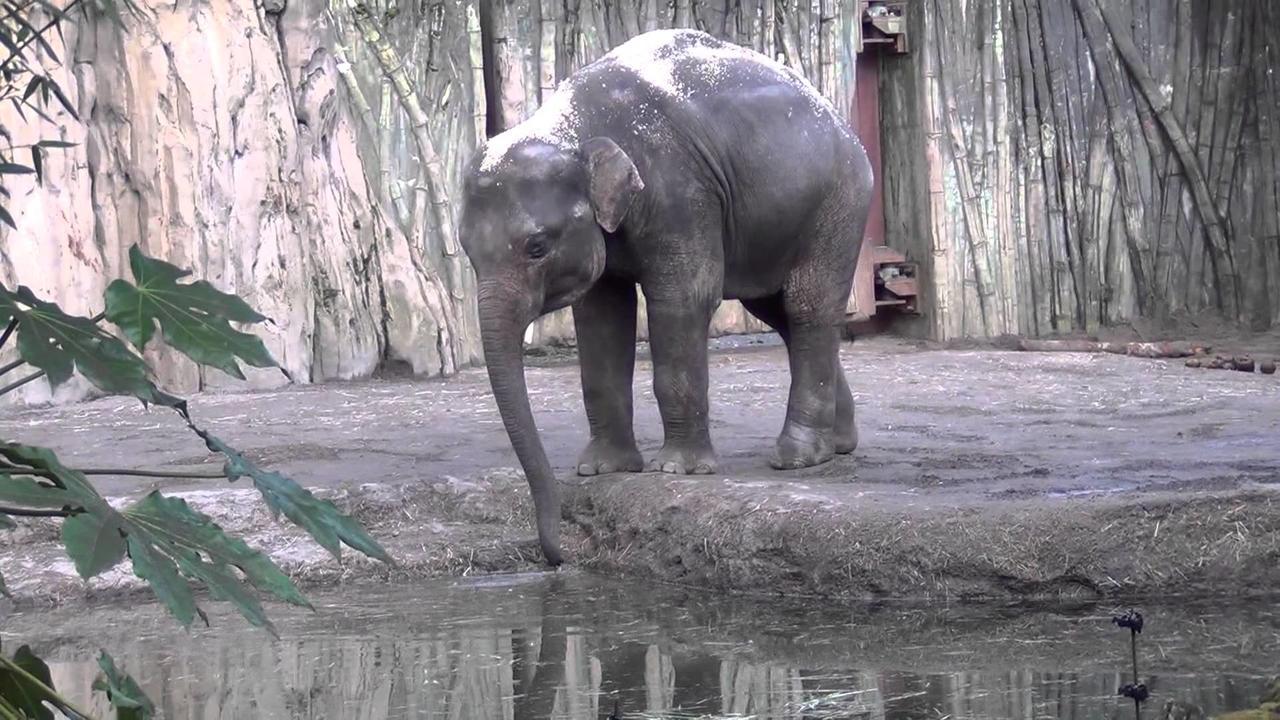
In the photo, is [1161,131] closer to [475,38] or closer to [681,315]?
[475,38]

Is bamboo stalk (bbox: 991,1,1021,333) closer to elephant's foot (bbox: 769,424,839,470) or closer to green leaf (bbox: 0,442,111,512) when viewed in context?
elephant's foot (bbox: 769,424,839,470)

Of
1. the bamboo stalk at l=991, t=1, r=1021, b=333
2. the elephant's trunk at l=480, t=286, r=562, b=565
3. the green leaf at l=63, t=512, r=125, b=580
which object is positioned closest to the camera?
the green leaf at l=63, t=512, r=125, b=580

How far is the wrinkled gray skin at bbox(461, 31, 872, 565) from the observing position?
5.56 meters

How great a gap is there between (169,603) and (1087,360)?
900 centimetres

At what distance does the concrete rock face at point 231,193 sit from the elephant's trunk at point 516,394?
351 centimetres

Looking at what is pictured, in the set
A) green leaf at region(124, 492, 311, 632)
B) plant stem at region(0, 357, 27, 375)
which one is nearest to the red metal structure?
plant stem at region(0, 357, 27, 375)

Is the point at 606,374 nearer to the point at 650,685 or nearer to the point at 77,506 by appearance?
the point at 650,685

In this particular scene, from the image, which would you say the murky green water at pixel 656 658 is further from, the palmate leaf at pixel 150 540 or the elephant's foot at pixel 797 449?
the palmate leaf at pixel 150 540

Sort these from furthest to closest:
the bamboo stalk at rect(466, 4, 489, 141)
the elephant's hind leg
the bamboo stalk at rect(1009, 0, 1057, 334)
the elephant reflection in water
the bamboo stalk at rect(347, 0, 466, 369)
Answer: the bamboo stalk at rect(1009, 0, 1057, 334)
the bamboo stalk at rect(466, 4, 489, 141)
the bamboo stalk at rect(347, 0, 466, 369)
the elephant's hind leg
the elephant reflection in water

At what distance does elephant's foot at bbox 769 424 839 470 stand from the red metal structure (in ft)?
15.5

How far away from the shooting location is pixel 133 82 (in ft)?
29.0

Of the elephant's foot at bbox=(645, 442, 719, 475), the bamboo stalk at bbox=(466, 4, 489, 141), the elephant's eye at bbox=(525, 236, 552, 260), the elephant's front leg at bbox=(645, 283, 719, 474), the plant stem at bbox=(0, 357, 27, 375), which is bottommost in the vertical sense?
the elephant's foot at bbox=(645, 442, 719, 475)

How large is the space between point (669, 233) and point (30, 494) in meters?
4.50

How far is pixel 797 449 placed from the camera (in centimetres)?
630
